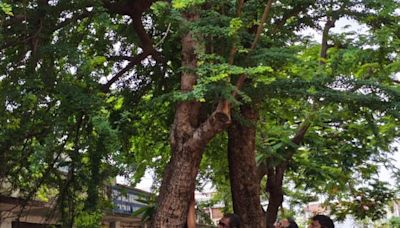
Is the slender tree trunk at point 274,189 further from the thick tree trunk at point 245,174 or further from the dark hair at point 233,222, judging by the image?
the dark hair at point 233,222

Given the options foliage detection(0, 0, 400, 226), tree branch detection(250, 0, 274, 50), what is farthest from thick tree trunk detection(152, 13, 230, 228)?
tree branch detection(250, 0, 274, 50)

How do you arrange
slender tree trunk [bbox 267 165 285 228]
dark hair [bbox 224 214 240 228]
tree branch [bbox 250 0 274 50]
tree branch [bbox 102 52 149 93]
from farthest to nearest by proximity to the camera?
slender tree trunk [bbox 267 165 285 228] < tree branch [bbox 102 52 149 93] < dark hair [bbox 224 214 240 228] < tree branch [bbox 250 0 274 50]

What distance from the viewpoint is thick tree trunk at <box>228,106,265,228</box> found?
712 cm

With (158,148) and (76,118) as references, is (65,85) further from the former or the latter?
(158,148)

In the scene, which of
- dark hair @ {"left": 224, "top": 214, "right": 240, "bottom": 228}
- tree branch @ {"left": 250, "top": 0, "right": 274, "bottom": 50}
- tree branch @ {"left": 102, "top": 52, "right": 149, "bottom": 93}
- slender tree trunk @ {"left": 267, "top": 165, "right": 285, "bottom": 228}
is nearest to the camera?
tree branch @ {"left": 250, "top": 0, "right": 274, "bottom": 50}

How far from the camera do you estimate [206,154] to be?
8.88 metres

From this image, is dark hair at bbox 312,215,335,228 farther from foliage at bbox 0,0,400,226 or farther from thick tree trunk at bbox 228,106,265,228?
thick tree trunk at bbox 228,106,265,228

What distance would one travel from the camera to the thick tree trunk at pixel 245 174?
712 cm

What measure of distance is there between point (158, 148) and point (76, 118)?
2517 millimetres

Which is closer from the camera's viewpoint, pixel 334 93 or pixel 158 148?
pixel 334 93

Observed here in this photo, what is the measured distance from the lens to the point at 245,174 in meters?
7.14

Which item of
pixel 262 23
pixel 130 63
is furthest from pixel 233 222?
pixel 130 63

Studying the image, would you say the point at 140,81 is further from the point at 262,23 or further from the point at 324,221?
the point at 324,221

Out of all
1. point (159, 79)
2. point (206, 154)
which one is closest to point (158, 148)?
point (206, 154)
